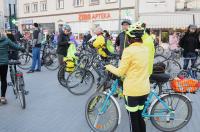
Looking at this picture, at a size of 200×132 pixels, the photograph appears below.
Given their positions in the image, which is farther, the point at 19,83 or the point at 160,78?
the point at 19,83

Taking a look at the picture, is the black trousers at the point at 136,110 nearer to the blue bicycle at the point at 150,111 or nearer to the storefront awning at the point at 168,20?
the blue bicycle at the point at 150,111

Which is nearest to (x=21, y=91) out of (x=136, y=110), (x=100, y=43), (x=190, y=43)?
(x=100, y=43)

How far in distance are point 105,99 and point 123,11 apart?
26182 millimetres

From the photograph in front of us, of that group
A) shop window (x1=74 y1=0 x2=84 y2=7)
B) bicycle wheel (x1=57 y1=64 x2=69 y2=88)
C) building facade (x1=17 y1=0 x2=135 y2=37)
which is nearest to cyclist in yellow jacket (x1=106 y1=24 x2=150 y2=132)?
bicycle wheel (x1=57 y1=64 x2=69 y2=88)

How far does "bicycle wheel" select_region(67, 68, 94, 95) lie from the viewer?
25.1 ft

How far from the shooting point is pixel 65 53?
9.23 m

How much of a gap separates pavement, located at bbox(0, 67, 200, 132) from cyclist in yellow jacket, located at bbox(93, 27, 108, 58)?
1383 millimetres

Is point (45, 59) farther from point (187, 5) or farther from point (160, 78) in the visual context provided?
point (187, 5)

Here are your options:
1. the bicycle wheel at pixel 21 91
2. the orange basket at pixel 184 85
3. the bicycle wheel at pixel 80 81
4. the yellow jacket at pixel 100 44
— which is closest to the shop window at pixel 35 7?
the yellow jacket at pixel 100 44

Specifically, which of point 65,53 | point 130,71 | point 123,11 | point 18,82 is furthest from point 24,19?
point 130,71

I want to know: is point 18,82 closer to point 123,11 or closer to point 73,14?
point 123,11

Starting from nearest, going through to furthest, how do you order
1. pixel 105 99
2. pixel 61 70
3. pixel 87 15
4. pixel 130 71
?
pixel 130 71 → pixel 105 99 → pixel 61 70 → pixel 87 15

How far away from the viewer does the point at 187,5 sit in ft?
91.1

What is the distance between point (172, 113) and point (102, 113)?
1116 millimetres
